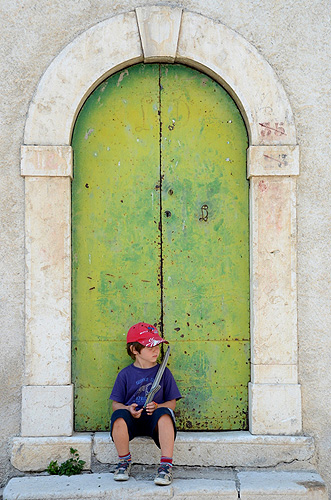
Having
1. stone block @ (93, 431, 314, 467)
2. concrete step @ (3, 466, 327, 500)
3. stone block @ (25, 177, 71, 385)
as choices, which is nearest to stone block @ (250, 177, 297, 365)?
stone block @ (93, 431, 314, 467)

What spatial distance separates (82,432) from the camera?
374 centimetres

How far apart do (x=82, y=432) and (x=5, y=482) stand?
0.62m

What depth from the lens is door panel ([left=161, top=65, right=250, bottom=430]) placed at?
12.5 feet

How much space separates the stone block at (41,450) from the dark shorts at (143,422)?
40 centimetres

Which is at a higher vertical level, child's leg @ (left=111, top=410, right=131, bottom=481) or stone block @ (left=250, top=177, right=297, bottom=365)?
stone block @ (left=250, top=177, right=297, bottom=365)

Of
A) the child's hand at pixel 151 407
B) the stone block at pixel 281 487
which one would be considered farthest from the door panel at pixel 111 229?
the stone block at pixel 281 487

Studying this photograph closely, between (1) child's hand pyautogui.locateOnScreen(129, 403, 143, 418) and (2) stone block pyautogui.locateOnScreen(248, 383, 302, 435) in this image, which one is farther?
(2) stone block pyautogui.locateOnScreen(248, 383, 302, 435)

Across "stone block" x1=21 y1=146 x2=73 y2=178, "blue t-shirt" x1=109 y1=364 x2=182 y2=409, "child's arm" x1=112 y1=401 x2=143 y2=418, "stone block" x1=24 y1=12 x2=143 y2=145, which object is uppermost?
"stone block" x1=24 y1=12 x2=143 y2=145

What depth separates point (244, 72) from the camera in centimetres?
378

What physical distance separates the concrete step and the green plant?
0.05 meters

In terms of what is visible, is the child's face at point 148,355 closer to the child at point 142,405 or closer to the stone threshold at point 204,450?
the child at point 142,405

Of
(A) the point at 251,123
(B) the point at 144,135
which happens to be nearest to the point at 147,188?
(B) the point at 144,135

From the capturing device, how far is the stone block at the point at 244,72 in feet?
12.3

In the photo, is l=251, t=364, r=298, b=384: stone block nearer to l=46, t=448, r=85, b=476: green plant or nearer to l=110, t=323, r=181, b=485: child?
l=110, t=323, r=181, b=485: child
